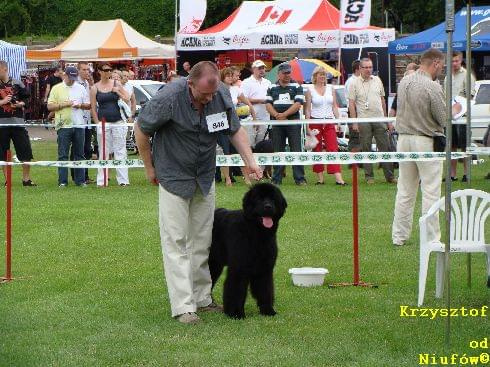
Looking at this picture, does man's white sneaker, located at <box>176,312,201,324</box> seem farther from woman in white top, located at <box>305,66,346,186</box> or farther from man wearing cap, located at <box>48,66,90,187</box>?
man wearing cap, located at <box>48,66,90,187</box>

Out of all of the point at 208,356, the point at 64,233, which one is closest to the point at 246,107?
the point at 64,233

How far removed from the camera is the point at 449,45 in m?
6.27

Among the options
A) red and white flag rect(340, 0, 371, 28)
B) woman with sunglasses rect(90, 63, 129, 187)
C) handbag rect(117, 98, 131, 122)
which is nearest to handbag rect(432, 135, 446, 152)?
woman with sunglasses rect(90, 63, 129, 187)

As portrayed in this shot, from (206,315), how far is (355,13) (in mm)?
17685

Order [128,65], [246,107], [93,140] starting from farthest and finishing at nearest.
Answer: [128,65]
[93,140]
[246,107]

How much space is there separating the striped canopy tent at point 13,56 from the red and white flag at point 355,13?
12164 mm

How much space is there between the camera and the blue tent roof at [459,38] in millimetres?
24250

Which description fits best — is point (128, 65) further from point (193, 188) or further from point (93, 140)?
point (193, 188)

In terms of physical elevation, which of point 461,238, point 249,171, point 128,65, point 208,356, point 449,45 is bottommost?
point 208,356

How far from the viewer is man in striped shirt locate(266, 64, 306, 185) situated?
17.2 meters

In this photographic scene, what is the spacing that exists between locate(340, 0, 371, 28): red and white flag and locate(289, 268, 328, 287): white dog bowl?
16114 millimetres

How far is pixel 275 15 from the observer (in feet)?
93.5

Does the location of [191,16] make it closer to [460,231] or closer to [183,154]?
[460,231]

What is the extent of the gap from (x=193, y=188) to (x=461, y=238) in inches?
84.8
